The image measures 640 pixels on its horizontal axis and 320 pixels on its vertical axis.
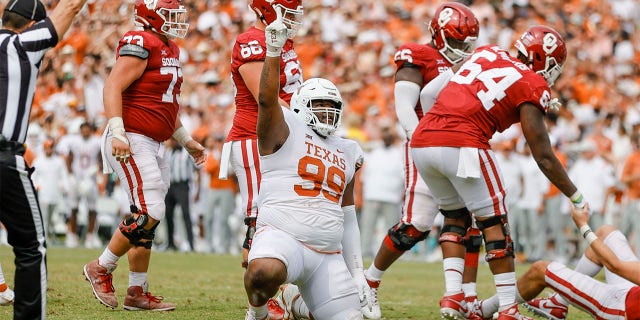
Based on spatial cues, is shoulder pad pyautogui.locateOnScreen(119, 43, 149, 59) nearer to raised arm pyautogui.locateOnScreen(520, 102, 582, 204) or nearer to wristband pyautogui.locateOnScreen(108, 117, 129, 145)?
wristband pyautogui.locateOnScreen(108, 117, 129, 145)

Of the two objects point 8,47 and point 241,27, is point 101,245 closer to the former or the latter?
point 241,27

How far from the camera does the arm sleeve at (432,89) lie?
25.1 ft

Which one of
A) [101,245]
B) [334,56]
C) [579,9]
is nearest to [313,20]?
[334,56]

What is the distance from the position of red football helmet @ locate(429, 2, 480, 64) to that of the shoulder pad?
7.50ft

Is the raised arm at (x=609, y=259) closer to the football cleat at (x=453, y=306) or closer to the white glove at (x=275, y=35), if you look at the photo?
the football cleat at (x=453, y=306)

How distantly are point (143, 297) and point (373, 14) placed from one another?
54.9 ft

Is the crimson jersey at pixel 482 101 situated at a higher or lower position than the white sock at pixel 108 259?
higher

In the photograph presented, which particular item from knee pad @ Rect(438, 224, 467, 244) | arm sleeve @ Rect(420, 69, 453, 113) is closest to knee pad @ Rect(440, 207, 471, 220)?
knee pad @ Rect(438, 224, 467, 244)

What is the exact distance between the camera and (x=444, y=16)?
26.0ft

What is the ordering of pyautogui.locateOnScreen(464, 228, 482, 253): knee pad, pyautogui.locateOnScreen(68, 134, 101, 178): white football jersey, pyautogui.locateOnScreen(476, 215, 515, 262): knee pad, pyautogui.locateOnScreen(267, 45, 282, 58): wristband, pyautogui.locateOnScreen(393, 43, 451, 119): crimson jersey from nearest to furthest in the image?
pyautogui.locateOnScreen(267, 45, 282, 58): wristband → pyautogui.locateOnScreen(476, 215, 515, 262): knee pad → pyautogui.locateOnScreen(464, 228, 482, 253): knee pad → pyautogui.locateOnScreen(393, 43, 451, 119): crimson jersey → pyautogui.locateOnScreen(68, 134, 101, 178): white football jersey

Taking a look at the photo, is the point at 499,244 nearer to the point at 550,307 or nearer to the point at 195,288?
the point at 550,307

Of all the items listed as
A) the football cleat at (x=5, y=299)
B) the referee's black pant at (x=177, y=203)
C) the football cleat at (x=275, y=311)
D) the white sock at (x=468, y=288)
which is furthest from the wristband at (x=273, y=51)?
the referee's black pant at (x=177, y=203)

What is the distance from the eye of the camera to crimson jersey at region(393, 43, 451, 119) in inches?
320

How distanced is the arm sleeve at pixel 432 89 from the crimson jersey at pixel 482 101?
32 centimetres
